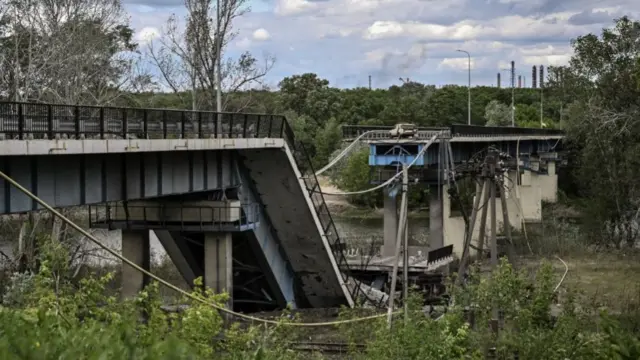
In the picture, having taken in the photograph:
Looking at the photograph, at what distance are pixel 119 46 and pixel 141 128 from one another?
24.1 meters

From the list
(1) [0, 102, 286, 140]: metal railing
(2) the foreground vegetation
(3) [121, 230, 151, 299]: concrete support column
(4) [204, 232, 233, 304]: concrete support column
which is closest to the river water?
(3) [121, 230, 151, 299]: concrete support column

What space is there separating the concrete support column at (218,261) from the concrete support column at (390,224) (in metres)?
24.9

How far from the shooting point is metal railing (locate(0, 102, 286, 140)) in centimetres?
1664

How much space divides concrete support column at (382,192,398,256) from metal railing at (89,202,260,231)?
24.7m

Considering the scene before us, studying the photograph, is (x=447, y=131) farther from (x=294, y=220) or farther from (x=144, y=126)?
(x=144, y=126)

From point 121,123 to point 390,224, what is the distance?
112ft

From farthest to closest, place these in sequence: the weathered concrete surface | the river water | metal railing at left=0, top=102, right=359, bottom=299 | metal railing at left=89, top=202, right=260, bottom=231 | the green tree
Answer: the green tree → the river water → the weathered concrete surface → metal railing at left=89, top=202, right=260, bottom=231 → metal railing at left=0, top=102, right=359, bottom=299

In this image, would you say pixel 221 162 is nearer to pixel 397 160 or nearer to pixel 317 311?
pixel 317 311

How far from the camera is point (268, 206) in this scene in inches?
1138

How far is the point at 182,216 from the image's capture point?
27.2m

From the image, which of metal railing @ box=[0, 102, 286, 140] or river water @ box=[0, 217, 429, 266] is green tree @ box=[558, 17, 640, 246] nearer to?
river water @ box=[0, 217, 429, 266]

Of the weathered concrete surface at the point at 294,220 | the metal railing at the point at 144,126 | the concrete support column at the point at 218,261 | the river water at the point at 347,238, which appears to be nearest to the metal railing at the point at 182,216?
the metal railing at the point at 144,126

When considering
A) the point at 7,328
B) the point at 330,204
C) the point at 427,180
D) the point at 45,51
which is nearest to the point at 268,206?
the point at 45,51

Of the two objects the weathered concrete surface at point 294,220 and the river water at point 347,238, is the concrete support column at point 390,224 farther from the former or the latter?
the weathered concrete surface at point 294,220
